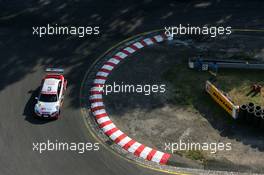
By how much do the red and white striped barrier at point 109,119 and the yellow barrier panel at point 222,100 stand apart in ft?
21.0

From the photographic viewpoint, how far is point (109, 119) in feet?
128

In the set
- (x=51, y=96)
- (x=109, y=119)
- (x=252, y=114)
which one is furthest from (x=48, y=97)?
(x=252, y=114)

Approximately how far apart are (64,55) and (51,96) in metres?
7.19

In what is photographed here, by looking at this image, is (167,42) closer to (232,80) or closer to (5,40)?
(232,80)

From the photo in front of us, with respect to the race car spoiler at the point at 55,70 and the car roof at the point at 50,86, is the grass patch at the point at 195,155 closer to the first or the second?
the car roof at the point at 50,86

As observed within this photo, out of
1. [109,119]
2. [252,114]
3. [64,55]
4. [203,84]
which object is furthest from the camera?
[64,55]

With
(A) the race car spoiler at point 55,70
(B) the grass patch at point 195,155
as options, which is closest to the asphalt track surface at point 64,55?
(A) the race car spoiler at point 55,70

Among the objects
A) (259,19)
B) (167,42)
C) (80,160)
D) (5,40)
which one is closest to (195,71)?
(167,42)

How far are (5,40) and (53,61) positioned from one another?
19.1ft

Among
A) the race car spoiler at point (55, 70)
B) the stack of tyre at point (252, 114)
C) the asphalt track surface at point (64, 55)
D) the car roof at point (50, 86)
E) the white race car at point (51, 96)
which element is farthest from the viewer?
the race car spoiler at point (55, 70)

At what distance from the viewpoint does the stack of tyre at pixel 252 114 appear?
37.3 meters

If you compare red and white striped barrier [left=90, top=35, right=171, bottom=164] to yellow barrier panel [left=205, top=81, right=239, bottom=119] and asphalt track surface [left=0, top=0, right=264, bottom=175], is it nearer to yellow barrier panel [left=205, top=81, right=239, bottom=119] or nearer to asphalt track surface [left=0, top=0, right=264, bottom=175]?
asphalt track surface [left=0, top=0, right=264, bottom=175]

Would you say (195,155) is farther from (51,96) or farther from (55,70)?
(55,70)

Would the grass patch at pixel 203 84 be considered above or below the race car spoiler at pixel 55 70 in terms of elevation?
below
